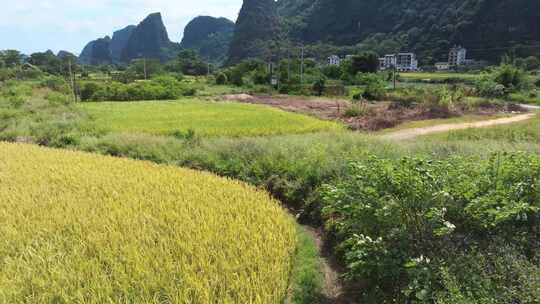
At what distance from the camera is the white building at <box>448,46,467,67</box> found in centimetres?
5281

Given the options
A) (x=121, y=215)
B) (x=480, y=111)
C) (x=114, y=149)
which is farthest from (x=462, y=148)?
(x=480, y=111)

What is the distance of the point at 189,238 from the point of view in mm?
4785

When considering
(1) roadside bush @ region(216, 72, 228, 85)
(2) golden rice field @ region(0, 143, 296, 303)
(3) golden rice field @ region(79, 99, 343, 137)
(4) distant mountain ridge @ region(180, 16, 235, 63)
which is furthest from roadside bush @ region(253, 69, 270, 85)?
(4) distant mountain ridge @ region(180, 16, 235, 63)

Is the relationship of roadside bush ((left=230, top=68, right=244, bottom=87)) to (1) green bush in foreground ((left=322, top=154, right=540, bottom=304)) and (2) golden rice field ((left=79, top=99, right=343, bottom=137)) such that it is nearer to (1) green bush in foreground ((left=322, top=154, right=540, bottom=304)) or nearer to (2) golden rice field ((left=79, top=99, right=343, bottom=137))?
(2) golden rice field ((left=79, top=99, right=343, bottom=137))

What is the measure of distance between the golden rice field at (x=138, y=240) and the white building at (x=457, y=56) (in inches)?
2179

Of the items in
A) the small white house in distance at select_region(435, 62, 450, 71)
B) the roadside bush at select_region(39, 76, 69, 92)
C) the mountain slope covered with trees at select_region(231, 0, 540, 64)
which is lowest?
the roadside bush at select_region(39, 76, 69, 92)

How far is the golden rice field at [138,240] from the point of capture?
380 cm

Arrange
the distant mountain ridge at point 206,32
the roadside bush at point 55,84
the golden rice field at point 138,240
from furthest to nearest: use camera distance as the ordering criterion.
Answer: the distant mountain ridge at point 206,32 → the roadside bush at point 55,84 → the golden rice field at point 138,240

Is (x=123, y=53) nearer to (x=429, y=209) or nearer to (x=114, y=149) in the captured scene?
(x=114, y=149)

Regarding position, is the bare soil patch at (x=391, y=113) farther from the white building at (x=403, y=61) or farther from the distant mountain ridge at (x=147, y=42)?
the distant mountain ridge at (x=147, y=42)

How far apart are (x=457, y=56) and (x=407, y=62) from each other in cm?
958

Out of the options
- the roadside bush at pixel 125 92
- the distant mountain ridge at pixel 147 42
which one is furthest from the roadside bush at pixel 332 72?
the distant mountain ridge at pixel 147 42

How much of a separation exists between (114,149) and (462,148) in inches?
385

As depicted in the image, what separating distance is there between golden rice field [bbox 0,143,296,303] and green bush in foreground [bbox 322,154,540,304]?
113cm
